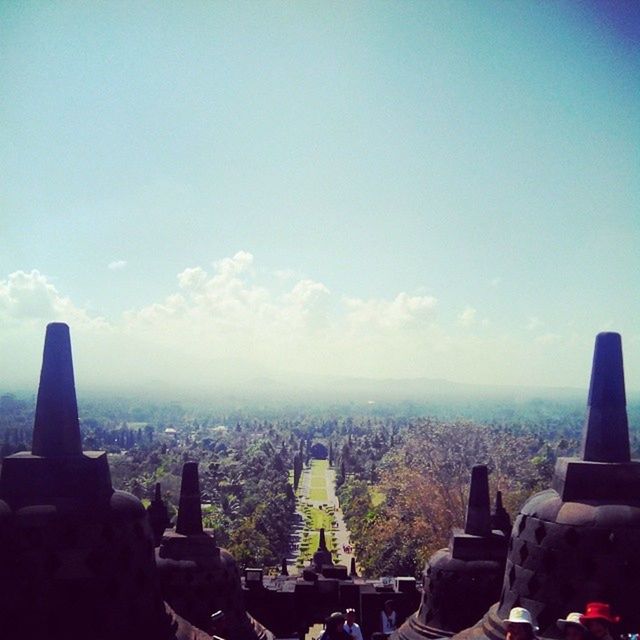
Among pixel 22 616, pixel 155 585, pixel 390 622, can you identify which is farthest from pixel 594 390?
pixel 390 622

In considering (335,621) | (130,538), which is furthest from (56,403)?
(335,621)

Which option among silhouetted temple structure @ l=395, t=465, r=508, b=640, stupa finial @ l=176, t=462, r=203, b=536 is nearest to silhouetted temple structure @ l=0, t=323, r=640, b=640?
silhouetted temple structure @ l=395, t=465, r=508, b=640

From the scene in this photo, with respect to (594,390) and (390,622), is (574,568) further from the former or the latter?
(390,622)

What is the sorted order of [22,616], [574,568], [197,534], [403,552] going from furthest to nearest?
[403,552]
[197,534]
[574,568]
[22,616]

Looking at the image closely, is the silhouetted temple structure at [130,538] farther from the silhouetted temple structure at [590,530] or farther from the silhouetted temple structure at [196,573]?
the silhouetted temple structure at [196,573]

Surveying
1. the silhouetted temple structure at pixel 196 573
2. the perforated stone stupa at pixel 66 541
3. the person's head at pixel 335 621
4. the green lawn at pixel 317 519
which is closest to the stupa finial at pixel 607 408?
the person's head at pixel 335 621
